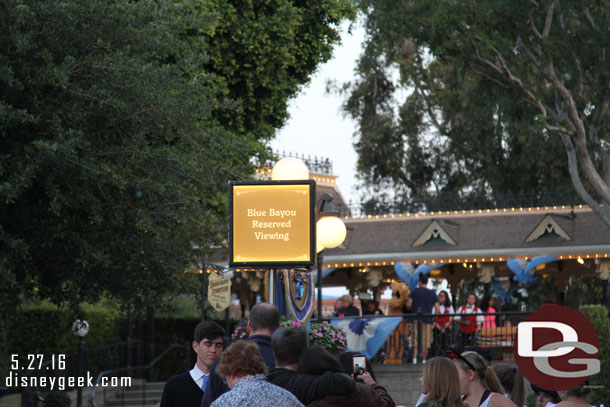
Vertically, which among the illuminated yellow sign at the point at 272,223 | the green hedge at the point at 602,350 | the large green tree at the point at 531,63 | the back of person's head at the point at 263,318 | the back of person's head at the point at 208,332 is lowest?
the green hedge at the point at 602,350

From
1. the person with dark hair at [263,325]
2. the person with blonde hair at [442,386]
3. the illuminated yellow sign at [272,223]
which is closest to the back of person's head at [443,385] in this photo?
the person with blonde hair at [442,386]

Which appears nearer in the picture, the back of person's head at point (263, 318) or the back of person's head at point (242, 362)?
the back of person's head at point (242, 362)

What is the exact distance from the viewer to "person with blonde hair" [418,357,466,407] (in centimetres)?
559

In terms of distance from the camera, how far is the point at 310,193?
852cm

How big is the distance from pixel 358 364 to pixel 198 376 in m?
1.32

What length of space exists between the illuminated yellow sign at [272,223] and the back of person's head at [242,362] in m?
3.11

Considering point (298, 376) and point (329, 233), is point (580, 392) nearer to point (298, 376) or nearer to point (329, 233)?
point (298, 376)

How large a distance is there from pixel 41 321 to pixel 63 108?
14.3 metres

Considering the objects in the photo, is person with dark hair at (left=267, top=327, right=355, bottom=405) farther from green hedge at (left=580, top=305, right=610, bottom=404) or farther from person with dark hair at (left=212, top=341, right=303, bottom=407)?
green hedge at (left=580, top=305, right=610, bottom=404)

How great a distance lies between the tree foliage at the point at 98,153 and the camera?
11320 millimetres

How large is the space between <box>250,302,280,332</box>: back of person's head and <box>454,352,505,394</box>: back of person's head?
4.23 feet

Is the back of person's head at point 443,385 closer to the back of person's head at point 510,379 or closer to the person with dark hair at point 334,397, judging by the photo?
the person with dark hair at point 334,397

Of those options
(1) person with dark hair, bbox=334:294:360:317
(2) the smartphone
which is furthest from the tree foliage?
(2) the smartphone

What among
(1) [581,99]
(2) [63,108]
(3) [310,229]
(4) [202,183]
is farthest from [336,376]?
(1) [581,99]
